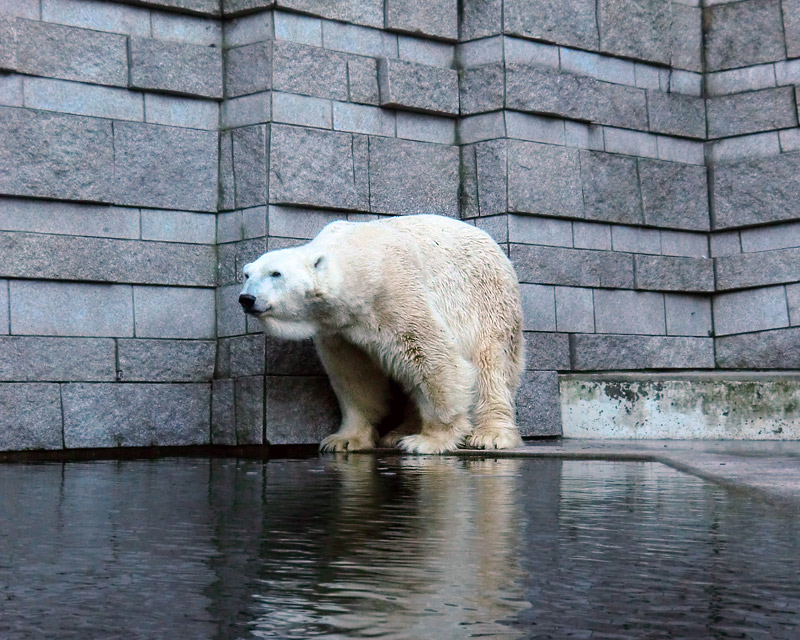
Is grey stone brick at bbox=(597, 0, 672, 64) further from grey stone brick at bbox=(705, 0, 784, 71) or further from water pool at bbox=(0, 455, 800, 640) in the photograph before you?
water pool at bbox=(0, 455, 800, 640)

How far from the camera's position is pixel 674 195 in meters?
9.76

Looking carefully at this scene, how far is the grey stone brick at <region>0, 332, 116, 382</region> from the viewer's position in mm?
7402

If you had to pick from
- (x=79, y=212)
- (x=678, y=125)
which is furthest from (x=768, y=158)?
(x=79, y=212)

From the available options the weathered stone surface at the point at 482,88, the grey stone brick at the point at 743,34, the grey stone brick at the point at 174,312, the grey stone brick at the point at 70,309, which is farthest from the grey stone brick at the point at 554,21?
the grey stone brick at the point at 70,309

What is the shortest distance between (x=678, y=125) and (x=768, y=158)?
0.73 meters

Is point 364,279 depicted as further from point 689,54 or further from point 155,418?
point 689,54

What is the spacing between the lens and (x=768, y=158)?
9.69 metres

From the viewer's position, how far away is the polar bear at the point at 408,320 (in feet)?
23.2

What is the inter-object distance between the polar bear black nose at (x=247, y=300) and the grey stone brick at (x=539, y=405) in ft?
8.01

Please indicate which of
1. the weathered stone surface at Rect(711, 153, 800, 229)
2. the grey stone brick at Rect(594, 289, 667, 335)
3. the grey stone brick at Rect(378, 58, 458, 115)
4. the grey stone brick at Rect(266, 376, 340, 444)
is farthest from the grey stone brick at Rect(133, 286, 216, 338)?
the weathered stone surface at Rect(711, 153, 800, 229)

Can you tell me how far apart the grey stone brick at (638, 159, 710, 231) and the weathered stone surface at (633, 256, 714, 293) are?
0.27m

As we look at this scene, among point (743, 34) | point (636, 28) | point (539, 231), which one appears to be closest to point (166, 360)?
point (539, 231)

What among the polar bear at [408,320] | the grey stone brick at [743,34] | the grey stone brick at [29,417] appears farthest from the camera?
the grey stone brick at [743,34]

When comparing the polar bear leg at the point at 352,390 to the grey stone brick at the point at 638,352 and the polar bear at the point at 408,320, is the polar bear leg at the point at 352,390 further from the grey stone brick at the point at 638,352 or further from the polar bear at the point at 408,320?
the grey stone brick at the point at 638,352
